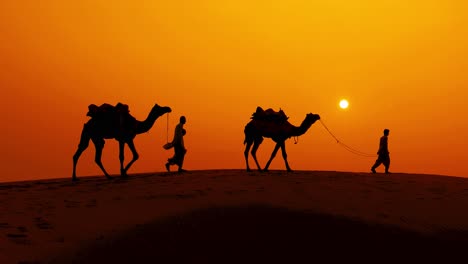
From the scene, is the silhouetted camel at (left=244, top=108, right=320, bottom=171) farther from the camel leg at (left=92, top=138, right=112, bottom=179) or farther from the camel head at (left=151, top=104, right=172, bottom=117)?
the camel leg at (left=92, top=138, right=112, bottom=179)

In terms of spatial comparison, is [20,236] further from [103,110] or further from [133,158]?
[103,110]

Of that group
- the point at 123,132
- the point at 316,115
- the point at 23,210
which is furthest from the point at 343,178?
the point at 23,210

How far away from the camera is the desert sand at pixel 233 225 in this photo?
910 cm

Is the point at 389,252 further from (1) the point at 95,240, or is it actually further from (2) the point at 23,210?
(2) the point at 23,210

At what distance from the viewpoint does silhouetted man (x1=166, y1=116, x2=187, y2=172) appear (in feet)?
66.2

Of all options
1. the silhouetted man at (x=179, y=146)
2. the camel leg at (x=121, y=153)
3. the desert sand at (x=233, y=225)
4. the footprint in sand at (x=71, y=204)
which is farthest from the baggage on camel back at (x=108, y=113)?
the footprint in sand at (x=71, y=204)

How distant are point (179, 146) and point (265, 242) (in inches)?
433

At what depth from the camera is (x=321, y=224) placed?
1062 cm

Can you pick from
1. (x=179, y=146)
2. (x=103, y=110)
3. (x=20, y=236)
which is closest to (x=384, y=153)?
(x=179, y=146)

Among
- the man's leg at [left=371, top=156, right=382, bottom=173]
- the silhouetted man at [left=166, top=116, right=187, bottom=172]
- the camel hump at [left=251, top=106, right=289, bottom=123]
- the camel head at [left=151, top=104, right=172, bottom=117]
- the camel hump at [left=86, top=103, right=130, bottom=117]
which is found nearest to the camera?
the camel hump at [left=86, top=103, right=130, bottom=117]

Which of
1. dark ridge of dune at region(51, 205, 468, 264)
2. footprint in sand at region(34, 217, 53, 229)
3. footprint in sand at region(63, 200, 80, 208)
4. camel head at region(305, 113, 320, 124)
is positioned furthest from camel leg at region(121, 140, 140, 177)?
dark ridge of dune at region(51, 205, 468, 264)

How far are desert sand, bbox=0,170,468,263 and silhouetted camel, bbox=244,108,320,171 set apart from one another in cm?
526

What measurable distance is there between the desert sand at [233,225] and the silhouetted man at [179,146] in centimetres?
459

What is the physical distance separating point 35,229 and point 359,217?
19.7 feet
